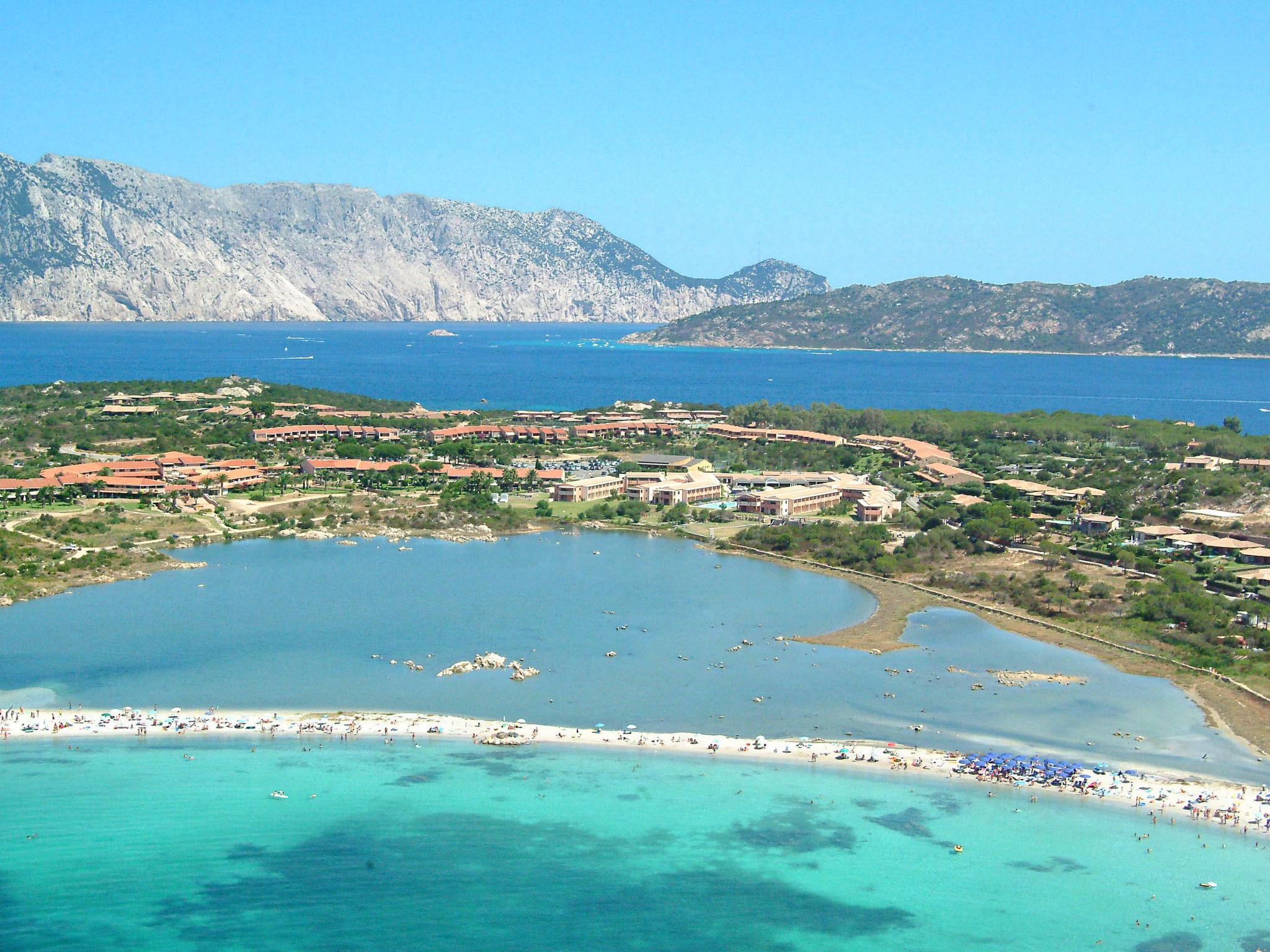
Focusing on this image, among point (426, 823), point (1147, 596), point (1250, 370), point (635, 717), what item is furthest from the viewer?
point (1250, 370)

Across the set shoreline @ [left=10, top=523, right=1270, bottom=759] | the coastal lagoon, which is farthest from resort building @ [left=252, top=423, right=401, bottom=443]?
the coastal lagoon

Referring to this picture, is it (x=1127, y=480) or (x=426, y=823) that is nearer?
(x=426, y=823)

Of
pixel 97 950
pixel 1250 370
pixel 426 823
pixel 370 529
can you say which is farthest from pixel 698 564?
pixel 1250 370

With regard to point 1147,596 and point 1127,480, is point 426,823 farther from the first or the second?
point 1127,480

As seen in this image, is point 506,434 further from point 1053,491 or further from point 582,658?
point 582,658

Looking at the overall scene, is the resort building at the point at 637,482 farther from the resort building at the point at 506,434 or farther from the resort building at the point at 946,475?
the resort building at the point at 946,475
